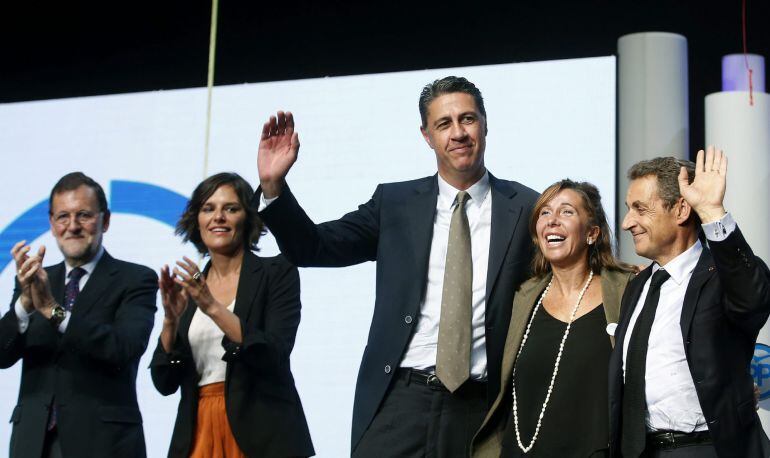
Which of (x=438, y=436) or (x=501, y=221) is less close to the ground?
(x=501, y=221)

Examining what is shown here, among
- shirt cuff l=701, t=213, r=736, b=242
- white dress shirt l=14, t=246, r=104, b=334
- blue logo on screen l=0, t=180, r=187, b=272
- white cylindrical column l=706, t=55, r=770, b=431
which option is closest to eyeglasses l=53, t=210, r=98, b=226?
white dress shirt l=14, t=246, r=104, b=334

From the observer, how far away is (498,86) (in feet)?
14.5

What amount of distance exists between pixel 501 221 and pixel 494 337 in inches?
13.6

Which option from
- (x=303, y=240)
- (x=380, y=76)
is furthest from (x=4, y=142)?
(x=303, y=240)

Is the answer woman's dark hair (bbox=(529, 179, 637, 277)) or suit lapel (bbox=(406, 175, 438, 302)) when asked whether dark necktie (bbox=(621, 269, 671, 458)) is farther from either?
suit lapel (bbox=(406, 175, 438, 302))

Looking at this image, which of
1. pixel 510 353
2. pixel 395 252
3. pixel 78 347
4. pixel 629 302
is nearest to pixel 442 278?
pixel 395 252

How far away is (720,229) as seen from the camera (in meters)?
2.37

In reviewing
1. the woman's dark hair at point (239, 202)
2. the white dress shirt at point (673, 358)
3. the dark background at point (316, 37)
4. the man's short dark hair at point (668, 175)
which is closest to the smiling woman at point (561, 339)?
the white dress shirt at point (673, 358)

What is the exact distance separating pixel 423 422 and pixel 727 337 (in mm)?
824

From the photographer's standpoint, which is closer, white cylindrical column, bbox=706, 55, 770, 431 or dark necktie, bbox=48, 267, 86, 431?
dark necktie, bbox=48, 267, 86, 431

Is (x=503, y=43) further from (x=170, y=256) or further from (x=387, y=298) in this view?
(x=387, y=298)

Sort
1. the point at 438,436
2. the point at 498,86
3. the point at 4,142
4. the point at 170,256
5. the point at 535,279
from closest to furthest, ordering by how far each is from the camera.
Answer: the point at 438,436 < the point at 535,279 < the point at 498,86 < the point at 170,256 < the point at 4,142

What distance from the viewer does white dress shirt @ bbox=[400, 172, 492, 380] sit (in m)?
2.82

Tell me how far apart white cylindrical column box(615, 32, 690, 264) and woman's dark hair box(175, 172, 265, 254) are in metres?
1.58
